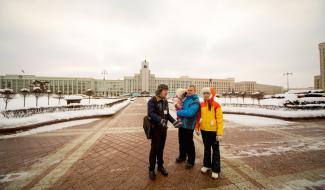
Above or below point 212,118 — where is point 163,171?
below

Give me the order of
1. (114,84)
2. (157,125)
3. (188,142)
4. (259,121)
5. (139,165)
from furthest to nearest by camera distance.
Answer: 1. (114,84)
2. (259,121)
3. (139,165)
4. (188,142)
5. (157,125)

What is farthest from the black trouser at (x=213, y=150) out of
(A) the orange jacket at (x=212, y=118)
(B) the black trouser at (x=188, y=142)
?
(B) the black trouser at (x=188, y=142)

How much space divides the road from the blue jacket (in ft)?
3.18

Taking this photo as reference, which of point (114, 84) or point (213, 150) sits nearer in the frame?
point (213, 150)

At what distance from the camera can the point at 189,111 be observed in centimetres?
Result: 283

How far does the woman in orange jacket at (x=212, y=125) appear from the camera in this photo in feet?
8.93

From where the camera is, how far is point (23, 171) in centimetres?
294

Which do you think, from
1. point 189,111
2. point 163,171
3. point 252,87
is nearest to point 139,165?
point 163,171

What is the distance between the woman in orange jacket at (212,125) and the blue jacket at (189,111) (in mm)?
144

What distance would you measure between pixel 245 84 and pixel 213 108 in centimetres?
15126

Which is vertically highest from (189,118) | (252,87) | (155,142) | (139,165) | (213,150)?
(252,87)

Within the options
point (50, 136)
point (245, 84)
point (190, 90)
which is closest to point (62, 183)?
point (190, 90)

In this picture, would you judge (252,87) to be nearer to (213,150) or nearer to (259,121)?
(259,121)

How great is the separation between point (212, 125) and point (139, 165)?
5.89 feet
